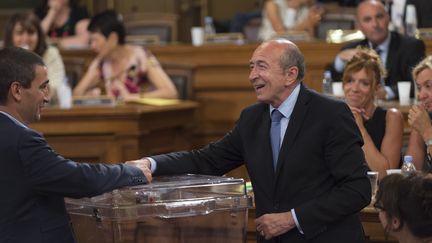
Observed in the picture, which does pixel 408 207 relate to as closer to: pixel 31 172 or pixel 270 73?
pixel 270 73

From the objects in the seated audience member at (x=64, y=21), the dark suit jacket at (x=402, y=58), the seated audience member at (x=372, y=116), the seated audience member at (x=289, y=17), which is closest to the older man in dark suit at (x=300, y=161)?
the seated audience member at (x=372, y=116)

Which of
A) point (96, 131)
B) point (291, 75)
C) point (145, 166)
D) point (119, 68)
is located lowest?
point (96, 131)

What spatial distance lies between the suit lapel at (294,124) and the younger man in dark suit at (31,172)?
60 centimetres

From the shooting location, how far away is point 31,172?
10.9 feet

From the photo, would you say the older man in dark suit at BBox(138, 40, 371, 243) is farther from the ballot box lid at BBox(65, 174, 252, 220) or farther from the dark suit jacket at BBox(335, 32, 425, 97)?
the dark suit jacket at BBox(335, 32, 425, 97)

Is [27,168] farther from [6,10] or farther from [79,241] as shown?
[6,10]

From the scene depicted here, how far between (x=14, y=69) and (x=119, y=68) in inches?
168

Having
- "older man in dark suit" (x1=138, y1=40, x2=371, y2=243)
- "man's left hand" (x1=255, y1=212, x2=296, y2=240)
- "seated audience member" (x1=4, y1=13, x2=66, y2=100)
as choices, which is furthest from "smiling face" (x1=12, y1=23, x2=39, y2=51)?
"man's left hand" (x1=255, y1=212, x2=296, y2=240)

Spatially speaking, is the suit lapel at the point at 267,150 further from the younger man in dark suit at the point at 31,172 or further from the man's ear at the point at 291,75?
the younger man in dark suit at the point at 31,172

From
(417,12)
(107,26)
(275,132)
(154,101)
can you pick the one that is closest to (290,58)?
(275,132)

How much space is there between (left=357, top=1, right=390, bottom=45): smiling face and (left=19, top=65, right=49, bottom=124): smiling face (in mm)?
3806

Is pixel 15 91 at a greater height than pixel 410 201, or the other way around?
pixel 15 91

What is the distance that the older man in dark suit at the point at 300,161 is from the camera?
3.70 metres

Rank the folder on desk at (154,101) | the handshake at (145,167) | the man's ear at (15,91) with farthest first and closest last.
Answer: the folder on desk at (154,101), the handshake at (145,167), the man's ear at (15,91)
